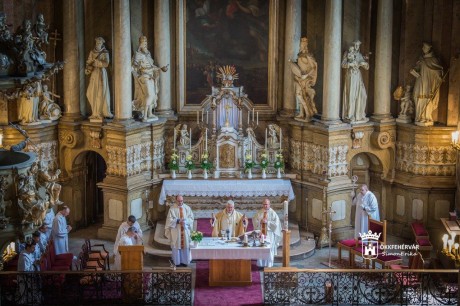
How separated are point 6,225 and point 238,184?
23.5ft

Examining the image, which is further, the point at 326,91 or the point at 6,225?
the point at 326,91

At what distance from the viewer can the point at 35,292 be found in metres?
20.1

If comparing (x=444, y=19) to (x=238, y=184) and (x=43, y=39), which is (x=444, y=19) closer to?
(x=238, y=184)

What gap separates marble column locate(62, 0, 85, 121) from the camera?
25.4 metres

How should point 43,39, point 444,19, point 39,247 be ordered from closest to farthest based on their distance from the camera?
point 43,39, point 39,247, point 444,19

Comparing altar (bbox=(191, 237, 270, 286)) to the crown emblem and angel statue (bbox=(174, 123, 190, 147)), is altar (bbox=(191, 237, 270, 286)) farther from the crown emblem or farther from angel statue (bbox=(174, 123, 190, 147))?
angel statue (bbox=(174, 123, 190, 147))

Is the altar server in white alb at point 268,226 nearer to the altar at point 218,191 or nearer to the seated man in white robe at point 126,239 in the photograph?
the altar at point 218,191

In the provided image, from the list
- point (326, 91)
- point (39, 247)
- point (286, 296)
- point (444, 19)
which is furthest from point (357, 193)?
point (39, 247)

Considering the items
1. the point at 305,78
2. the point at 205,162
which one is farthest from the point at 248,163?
the point at 305,78

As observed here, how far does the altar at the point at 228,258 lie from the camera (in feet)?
70.5

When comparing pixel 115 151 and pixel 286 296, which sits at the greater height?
pixel 115 151

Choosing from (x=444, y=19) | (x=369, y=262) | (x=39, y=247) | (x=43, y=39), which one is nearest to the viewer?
(x=43, y=39)

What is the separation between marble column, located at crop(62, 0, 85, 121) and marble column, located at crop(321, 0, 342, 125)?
19.3 ft

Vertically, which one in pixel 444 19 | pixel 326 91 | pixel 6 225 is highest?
pixel 444 19
